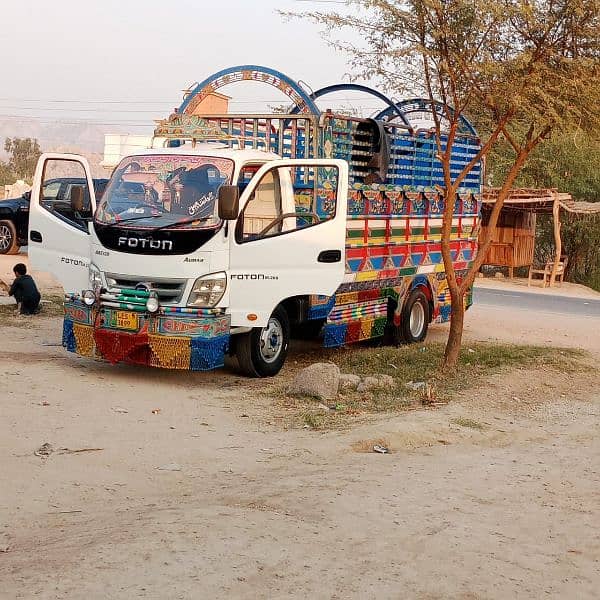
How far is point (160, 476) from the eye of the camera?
7.09 meters

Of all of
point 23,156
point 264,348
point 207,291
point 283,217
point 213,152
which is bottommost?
point 264,348

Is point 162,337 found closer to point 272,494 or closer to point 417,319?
point 272,494

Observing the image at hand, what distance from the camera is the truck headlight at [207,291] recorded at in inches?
391

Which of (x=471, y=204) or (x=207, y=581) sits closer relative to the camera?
(x=207, y=581)

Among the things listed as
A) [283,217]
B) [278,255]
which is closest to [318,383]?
[278,255]

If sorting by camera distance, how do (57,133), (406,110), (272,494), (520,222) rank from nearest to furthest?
(272,494)
(406,110)
(520,222)
(57,133)

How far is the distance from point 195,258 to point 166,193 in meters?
0.82

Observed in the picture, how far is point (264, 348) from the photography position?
10.8 meters

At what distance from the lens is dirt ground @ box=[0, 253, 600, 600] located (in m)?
5.11

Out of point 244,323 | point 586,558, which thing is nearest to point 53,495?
point 586,558

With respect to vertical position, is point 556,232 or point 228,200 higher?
point 228,200

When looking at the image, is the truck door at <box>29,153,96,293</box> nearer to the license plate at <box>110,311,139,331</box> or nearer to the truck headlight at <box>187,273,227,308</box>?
the license plate at <box>110,311,139,331</box>

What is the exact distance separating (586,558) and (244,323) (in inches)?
201

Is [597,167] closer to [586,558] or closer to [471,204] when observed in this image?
[471,204]
